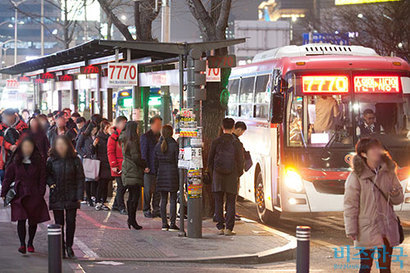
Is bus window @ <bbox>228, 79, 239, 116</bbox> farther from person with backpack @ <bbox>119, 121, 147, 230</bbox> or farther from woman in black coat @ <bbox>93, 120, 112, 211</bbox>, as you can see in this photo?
person with backpack @ <bbox>119, 121, 147, 230</bbox>

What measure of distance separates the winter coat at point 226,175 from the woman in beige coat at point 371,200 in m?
5.71

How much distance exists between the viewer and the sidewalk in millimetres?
11734

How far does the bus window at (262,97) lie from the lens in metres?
16.5

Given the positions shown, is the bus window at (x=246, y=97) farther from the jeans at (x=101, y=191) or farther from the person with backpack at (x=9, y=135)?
the person with backpack at (x=9, y=135)

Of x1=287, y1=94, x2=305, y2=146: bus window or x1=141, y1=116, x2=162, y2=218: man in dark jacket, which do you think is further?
x1=141, y1=116, x2=162, y2=218: man in dark jacket

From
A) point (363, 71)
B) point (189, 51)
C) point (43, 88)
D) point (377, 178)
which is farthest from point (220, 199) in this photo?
point (43, 88)

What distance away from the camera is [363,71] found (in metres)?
15.4

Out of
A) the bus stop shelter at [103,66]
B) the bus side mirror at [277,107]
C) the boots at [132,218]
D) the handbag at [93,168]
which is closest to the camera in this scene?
the bus stop shelter at [103,66]

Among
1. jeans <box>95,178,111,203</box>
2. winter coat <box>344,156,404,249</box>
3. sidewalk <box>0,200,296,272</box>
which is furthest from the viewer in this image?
jeans <box>95,178,111,203</box>

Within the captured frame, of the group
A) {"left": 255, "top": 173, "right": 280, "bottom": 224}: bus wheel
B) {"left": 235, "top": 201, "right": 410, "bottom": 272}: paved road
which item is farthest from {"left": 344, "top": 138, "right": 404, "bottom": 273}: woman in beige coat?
{"left": 255, "top": 173, "right": 280, "bottom": 224}: bus wheel

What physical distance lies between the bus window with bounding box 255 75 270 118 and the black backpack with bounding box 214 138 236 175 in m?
2.60

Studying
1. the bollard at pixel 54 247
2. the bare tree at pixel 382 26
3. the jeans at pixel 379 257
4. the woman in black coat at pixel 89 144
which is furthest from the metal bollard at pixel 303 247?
the bare tree at pixel 382 26

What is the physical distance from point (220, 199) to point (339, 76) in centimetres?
318

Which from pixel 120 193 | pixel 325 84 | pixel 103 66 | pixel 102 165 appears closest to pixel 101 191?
pixel 102 165
